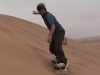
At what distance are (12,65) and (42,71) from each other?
0.61 m

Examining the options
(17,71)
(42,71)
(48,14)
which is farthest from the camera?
(48,14)

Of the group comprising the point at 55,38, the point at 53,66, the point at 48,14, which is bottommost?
the point at 53,66

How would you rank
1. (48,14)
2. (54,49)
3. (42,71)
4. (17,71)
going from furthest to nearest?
(54,49) → (48,14) → (42,71) → (17,71)

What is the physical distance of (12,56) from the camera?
4332 millimetres

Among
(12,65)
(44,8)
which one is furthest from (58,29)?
(12,65)

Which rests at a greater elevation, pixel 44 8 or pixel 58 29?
pixel 44 8

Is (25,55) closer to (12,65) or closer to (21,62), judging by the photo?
(21,62)

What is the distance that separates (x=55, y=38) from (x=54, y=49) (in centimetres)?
28

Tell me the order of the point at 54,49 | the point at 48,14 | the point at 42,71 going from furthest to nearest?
the point at 54,49 → the point at 48,14 → the point at 42,71

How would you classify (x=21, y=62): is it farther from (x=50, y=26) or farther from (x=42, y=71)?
(x=50, y=26)

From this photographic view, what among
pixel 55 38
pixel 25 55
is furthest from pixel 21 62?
pixel 55 38

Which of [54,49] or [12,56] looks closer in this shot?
[12,56]

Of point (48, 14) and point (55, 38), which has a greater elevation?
point (48, 14)

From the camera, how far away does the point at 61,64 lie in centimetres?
455
